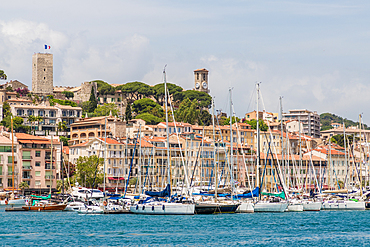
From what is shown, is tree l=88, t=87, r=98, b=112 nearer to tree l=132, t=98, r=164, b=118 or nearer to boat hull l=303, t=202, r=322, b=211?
tree l=132, t=98, r=164, b=118

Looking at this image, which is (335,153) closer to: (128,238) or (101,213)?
(101,213)

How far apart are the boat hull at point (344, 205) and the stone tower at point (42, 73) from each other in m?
120

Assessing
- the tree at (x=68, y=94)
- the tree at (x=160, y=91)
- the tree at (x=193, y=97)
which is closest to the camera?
the tree at (x=68, y=94)

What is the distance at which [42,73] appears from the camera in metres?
184

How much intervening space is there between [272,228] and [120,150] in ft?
184

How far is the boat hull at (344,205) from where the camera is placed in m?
72.2

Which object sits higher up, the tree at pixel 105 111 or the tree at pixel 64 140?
the tree at pixel 105 111

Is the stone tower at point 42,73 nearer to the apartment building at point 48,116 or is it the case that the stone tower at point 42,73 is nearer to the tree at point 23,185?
the apartment building at point 48,116

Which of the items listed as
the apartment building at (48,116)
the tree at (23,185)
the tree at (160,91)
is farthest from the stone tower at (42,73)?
the tree at (23,185)

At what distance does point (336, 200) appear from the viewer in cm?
7512

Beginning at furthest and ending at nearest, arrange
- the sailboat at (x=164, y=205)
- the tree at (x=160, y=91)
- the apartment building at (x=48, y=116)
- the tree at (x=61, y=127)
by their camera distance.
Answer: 1. the tree at (x=160, y=91)
2. the apartment building at (x=48, y=116)
3. the tree at (x=61, y=127)
4. the sailboat at (x=164, y=205)

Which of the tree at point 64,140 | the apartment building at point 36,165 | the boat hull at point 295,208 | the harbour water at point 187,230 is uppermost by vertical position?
the tree at point 64,140

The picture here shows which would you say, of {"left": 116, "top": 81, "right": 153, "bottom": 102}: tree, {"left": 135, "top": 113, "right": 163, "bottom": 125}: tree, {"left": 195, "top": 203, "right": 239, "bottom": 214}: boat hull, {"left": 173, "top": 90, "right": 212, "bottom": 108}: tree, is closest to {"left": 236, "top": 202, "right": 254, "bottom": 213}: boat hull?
{"left": 195, "top": 203, "right": 239, "bottom": 214}: boat hull

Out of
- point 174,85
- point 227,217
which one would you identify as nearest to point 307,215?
point 227,217
